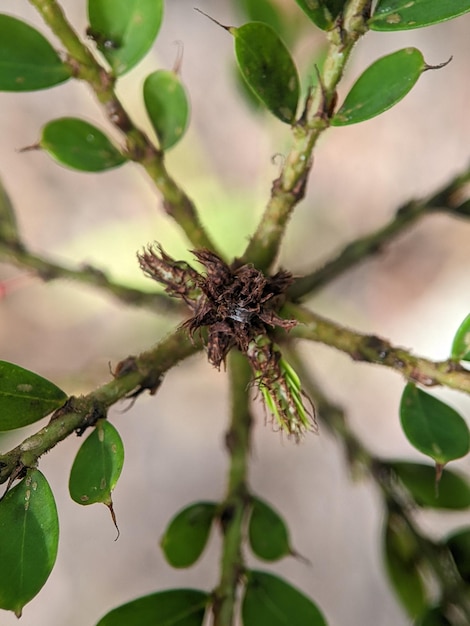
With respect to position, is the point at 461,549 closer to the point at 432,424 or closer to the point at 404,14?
the point at 432,424

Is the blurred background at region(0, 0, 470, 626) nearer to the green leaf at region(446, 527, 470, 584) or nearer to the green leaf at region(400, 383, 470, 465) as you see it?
the green leaf at region(446, 527, 470, 584)

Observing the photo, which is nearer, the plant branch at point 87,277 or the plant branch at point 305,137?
the plant branch at point 305,137

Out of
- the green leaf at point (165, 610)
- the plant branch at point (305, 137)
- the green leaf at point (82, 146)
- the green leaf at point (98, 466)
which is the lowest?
the green leaf at point (165, 610)

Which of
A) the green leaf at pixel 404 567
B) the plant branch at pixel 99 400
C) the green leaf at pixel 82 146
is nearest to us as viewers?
the plant branch at pixel 99 400

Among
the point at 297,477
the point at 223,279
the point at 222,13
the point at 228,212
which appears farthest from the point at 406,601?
the point at 222,13

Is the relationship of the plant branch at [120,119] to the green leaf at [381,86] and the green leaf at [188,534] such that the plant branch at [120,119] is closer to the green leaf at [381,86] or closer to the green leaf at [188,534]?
the green leaf at [381,86]

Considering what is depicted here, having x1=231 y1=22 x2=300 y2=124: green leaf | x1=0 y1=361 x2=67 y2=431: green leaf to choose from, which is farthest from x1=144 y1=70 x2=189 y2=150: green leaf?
x1=0 y1=361 x2=67 y2=431: green leaf

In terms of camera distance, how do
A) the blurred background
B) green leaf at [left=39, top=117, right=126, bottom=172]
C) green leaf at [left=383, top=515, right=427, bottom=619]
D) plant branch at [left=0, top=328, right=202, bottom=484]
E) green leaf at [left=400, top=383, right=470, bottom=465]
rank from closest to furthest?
plant branch at [left=0, top=328, right=202, bottom=484]
green leaf at [left=400, top=383, right=470, bottom=465]
green leaf at [left=39, top=117, right=126, bottom=172]
green leaf at [left=383, top=515, right=427, bottom=619]
the blurred background

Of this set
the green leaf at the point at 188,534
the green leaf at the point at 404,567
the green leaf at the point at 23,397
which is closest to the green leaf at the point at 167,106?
the green leaf at the point at 23,397
